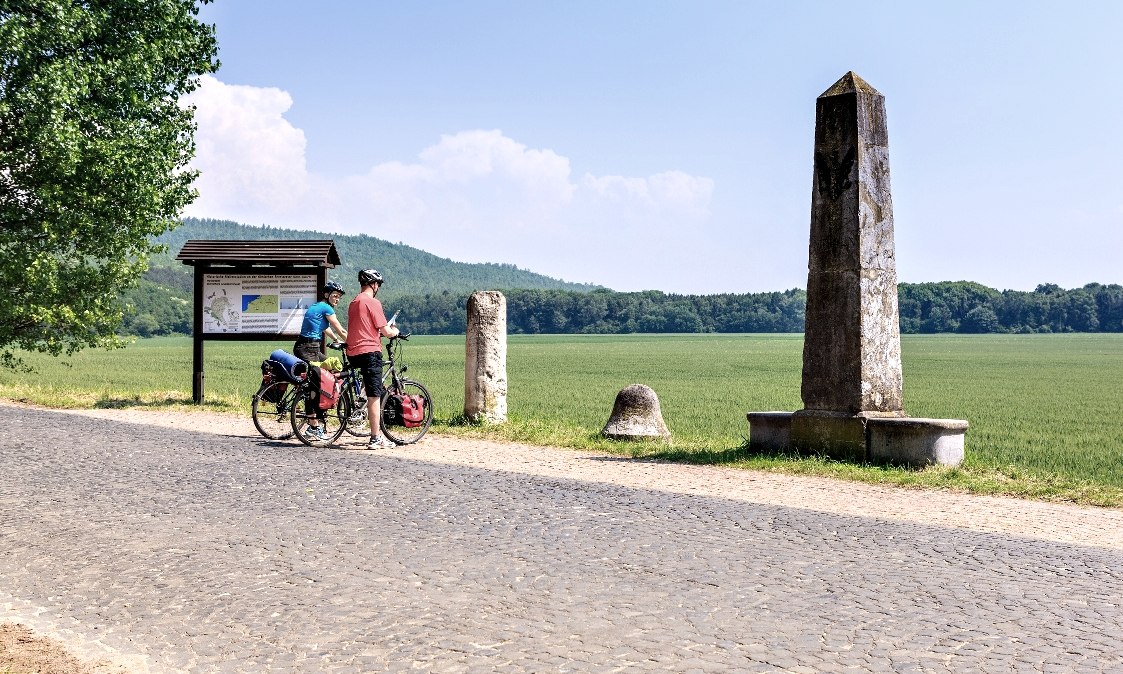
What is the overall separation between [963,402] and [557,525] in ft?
65.7

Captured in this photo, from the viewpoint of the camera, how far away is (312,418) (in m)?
13.2

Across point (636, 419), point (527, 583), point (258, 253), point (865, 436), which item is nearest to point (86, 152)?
point (258, 253)

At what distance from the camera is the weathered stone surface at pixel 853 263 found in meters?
11.4

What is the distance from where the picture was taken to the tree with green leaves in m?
19.4

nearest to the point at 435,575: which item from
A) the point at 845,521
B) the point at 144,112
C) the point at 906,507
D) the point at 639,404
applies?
the point at 845,521

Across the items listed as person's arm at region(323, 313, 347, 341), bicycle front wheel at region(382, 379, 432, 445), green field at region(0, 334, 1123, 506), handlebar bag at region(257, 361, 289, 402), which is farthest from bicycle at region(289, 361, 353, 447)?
green field at region(0, 334, 1123, 506)

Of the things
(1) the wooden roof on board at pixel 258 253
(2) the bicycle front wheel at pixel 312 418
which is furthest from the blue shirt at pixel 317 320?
(1) the wooden roof on board at pixel 258 253

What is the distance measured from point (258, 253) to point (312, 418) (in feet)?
22.4

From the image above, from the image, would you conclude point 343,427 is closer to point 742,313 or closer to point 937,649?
point 937,649

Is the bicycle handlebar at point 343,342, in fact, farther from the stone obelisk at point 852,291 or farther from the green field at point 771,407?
the stone obelisk at point 852,291

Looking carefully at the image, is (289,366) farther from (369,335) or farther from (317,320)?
(369,335)

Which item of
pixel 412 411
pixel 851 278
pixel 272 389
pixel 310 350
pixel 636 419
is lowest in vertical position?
pixel 636 419

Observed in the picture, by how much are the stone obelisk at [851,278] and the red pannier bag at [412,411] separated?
193 inches

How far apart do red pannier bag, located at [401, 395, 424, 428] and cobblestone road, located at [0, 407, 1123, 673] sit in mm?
3935
